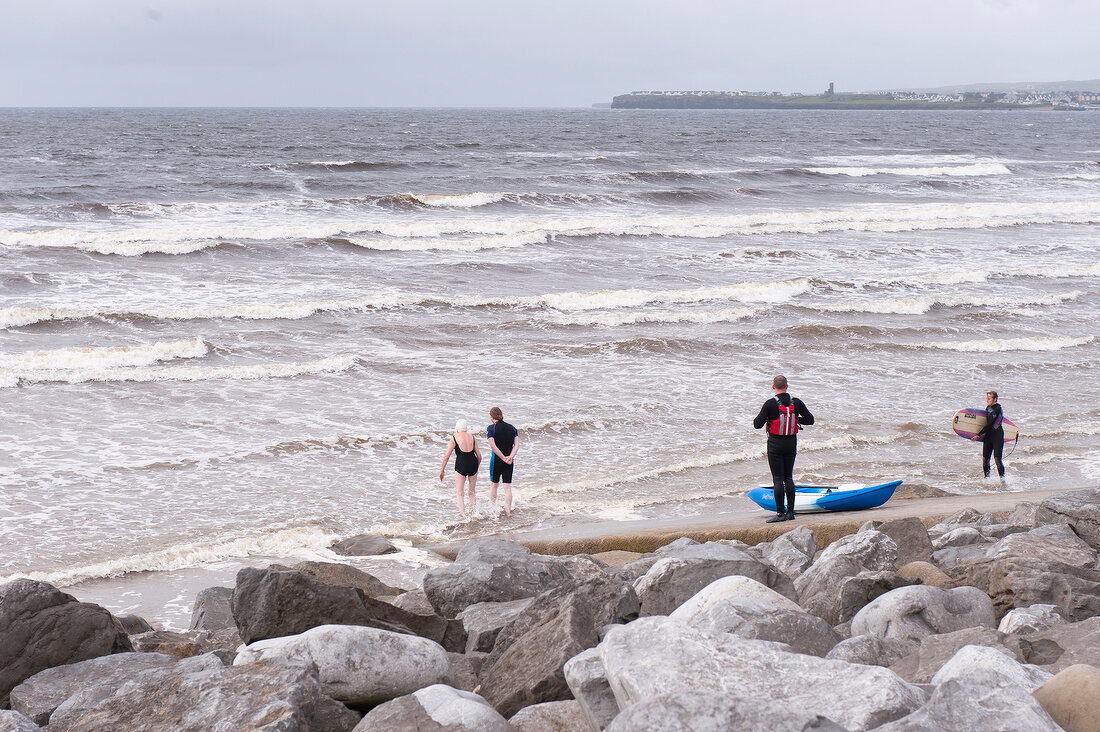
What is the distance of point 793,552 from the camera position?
7961mm

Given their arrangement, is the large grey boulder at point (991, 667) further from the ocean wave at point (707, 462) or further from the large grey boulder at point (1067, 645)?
the ocean wave at point (707, 462)

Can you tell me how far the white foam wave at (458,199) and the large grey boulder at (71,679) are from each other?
33.8 m

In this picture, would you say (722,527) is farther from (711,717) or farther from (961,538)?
(711,717)

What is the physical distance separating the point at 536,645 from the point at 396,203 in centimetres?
3471

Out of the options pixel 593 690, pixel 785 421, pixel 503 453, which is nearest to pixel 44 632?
pixel 593 690

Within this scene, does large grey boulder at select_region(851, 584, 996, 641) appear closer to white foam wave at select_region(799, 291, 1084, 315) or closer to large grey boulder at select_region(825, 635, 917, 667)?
large grey boulder at select_region(825, 635, 917, 667)

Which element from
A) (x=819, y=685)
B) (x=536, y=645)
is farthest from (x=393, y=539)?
(x=819, y=685)

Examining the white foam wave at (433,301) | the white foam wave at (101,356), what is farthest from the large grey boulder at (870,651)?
the white foam wave at (433,301)

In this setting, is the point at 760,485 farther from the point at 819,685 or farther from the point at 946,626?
the point at 819,685

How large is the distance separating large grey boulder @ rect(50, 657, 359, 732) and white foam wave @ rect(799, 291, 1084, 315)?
19.6 metres

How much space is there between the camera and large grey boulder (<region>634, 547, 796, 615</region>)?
6215 millimetres

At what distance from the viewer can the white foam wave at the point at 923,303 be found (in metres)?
22.4

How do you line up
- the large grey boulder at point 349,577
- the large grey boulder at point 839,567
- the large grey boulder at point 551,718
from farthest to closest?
the large grey boulder at point 349,577
the large grey boulder at point 839,567
the large grey boulder at point 551,718

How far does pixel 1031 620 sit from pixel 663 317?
16.2 meters
